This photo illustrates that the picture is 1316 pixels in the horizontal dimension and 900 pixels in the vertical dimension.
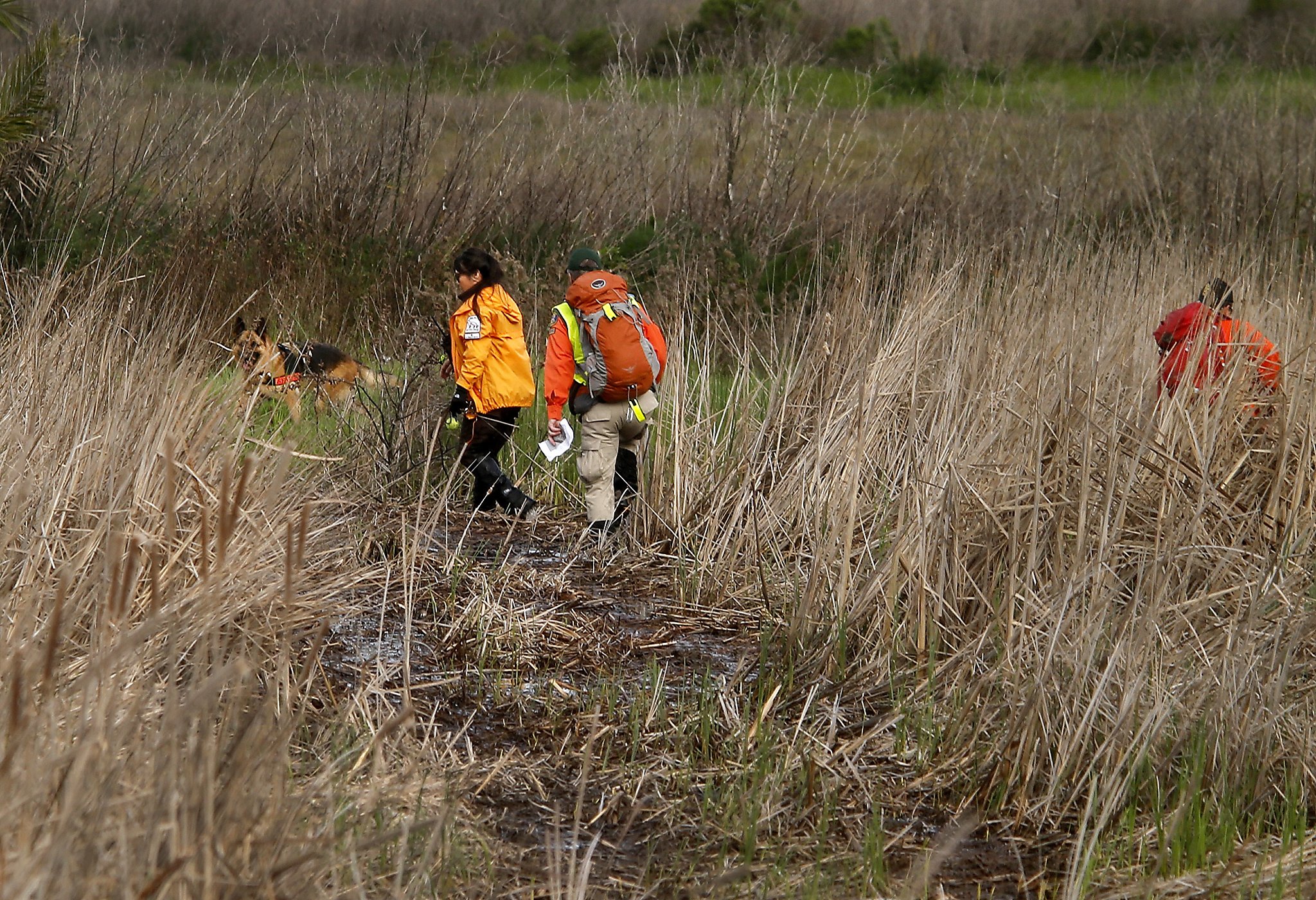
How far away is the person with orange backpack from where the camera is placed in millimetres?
5949

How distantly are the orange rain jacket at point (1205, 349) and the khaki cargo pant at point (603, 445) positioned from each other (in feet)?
7.43

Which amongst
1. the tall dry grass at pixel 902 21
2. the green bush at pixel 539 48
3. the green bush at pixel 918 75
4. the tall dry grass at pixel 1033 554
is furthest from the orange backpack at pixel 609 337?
the green bush at pixel 539 48

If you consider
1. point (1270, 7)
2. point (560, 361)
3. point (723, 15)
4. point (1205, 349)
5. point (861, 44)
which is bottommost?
point (560, 361)

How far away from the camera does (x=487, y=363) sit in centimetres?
635

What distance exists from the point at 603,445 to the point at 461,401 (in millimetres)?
727

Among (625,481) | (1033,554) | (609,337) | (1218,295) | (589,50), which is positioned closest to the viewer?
(1033,554)

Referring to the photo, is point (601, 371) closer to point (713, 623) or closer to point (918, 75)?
point (713, 623)

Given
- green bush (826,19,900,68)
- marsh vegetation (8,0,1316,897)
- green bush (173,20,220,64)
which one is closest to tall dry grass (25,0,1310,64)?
green bush (173,20,220,64)

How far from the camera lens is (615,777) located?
3.62 m

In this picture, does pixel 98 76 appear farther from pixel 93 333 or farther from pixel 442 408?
pixel 93 333

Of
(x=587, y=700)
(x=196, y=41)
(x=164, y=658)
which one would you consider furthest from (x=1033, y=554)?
(x=196, y=41)

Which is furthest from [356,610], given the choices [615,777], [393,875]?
[393,875]

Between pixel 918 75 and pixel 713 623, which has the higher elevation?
pixel 918 75

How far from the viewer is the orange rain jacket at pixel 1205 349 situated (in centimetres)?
438
